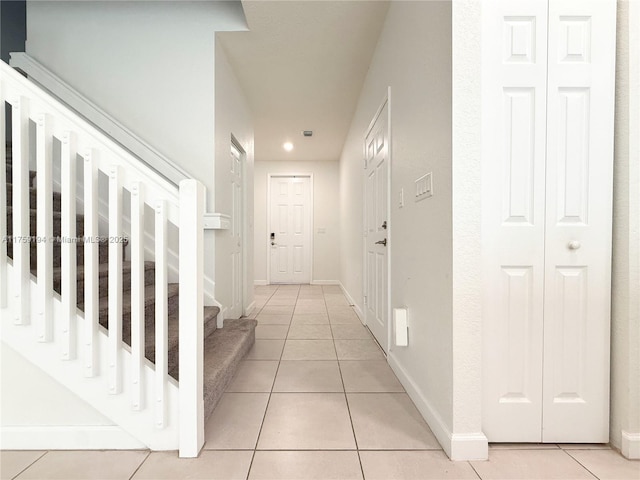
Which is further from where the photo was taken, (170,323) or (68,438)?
(170,323)

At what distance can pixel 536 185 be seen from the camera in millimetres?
1373

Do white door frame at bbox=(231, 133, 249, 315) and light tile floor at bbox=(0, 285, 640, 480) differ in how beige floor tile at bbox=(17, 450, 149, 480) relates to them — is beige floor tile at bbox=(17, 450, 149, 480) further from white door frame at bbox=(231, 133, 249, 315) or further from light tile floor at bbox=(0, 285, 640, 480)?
white door frame at bbox=(231, 133, 249, 315)

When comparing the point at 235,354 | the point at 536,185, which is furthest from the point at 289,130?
the point at 536,185

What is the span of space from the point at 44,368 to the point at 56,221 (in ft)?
3.64

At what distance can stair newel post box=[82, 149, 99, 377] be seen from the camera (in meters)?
1.29

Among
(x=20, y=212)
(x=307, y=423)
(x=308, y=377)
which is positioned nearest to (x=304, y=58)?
(x=20, y=212)

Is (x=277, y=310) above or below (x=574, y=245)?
below

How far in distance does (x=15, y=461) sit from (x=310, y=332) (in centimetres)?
212

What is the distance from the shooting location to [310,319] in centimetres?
359

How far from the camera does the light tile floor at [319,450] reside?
48.0 inches

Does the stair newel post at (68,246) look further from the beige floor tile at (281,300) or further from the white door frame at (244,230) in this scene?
the beige floor tile at (281,300)

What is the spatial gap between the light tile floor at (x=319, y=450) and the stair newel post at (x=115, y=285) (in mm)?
342

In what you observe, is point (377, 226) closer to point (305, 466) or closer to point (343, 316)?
point (343, 316)

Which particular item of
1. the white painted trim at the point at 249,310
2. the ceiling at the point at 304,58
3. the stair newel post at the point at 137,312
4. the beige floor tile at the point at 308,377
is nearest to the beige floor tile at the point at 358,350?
the beige floor tile at the point at 308,377
